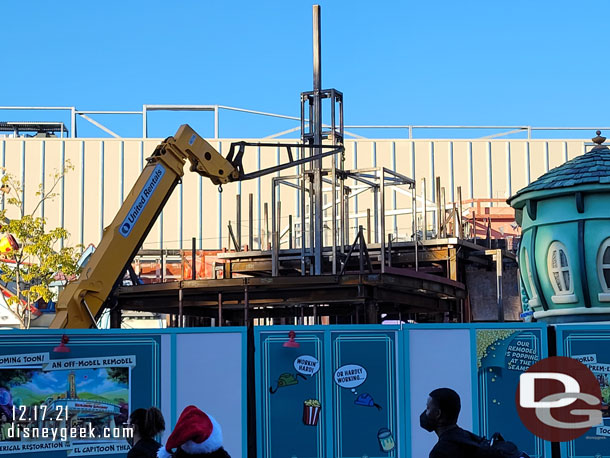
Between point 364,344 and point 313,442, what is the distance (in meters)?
1.19

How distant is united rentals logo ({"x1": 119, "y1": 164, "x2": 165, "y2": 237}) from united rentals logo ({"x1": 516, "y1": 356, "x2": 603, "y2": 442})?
9642 mm

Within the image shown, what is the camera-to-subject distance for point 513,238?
106 ft

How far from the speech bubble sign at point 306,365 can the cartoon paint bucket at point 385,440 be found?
97 centimetres

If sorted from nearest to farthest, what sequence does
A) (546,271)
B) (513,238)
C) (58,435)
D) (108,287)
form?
(58,435) → (546,271) → (108,287) → (513,238)

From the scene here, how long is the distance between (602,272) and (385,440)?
5.49 m

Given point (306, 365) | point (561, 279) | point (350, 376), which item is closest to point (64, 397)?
point (306, 365)

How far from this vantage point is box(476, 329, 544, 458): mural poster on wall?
1095cm

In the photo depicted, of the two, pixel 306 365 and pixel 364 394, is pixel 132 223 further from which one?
pixel 364 394

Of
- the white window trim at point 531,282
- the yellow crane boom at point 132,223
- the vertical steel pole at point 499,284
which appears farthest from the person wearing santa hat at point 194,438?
the vertical steel pole at point 499,284

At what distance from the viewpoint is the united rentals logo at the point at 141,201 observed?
61.2ft

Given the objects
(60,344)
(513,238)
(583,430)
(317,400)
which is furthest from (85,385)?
(513,238)

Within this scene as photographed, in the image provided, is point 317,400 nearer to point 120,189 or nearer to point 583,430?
point 583,430

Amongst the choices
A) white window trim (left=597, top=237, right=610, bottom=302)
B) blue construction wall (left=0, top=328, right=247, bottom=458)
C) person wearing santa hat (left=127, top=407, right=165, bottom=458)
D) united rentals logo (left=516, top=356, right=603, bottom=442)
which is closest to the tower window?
white window trim (left=597, top=237, right=610, bottom=302)

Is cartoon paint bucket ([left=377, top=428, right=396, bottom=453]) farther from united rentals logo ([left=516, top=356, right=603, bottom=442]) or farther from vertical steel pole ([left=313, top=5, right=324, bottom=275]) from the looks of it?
vertical steel pole ([left=313, top=5, right=324, bottom=275])
